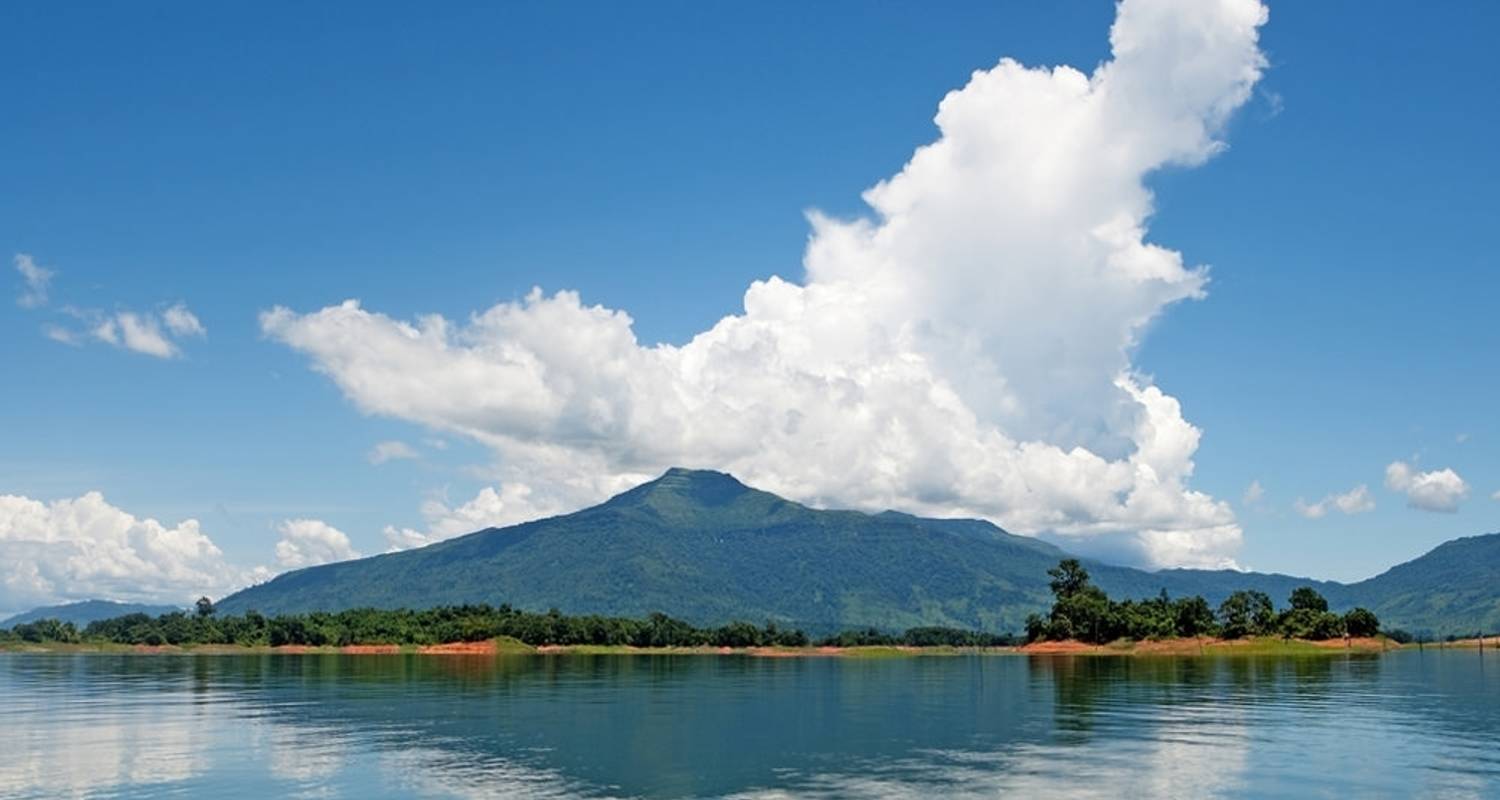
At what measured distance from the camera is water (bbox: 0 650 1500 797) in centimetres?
6303

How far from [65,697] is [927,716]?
341 feet

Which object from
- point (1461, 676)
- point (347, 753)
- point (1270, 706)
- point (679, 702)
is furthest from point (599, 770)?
point (1461, 676)

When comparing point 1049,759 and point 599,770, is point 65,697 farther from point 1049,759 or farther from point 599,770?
point 1049,759

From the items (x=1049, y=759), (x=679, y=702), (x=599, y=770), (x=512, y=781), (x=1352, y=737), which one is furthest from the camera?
(x=679, y=702)

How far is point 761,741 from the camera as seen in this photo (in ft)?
274

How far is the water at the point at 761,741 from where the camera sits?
207 feet

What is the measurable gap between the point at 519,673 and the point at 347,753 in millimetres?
116750

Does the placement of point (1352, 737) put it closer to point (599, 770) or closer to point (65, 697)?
point (599, 770)

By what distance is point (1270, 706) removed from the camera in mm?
110312

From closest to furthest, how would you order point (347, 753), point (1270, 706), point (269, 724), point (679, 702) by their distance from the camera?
point (347, 753) < point (269, 724) < point (1270, 706) < point (679, 702)

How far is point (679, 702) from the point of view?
397ft

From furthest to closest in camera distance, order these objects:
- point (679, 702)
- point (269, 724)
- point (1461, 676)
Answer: point (1461, 676) < point (679, 702) < point (269, 724)

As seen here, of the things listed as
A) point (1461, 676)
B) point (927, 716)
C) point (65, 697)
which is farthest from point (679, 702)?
point (1461, 676)

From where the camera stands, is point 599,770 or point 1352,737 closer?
point 599,770
